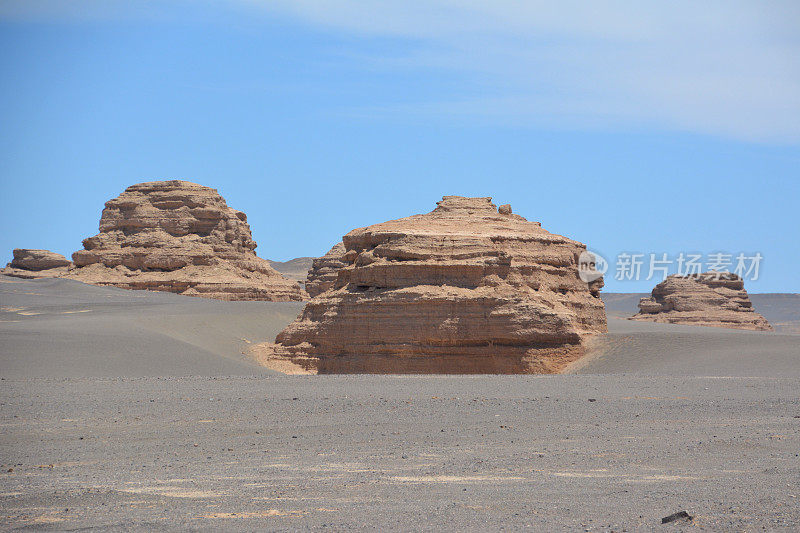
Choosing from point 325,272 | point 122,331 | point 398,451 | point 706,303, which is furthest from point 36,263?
point 398,451

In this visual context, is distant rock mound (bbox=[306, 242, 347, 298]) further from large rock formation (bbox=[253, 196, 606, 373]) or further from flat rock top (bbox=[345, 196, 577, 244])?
large rock formation (bbox=[253, 196, 606, 373])

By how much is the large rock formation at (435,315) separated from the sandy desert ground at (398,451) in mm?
5481

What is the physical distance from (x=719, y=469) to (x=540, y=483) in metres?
2.36

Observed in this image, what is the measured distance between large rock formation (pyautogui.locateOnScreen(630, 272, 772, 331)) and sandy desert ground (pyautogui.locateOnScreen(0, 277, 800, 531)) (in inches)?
1525

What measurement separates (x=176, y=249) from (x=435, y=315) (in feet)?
98.9

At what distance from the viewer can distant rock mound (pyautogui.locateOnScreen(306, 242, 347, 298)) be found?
62.4 meters

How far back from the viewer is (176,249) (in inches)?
2206

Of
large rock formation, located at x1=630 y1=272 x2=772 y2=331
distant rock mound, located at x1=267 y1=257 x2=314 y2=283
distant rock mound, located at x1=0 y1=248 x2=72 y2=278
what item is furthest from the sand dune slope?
distant rock mound, located at x1=267 y1=257 x2=314 y2=283

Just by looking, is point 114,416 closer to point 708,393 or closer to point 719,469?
point 719,469

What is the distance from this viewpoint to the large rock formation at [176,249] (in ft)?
181

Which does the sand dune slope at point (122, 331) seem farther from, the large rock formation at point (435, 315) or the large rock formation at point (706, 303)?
the large rock formation at point (706, 303)

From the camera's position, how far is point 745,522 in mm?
7922

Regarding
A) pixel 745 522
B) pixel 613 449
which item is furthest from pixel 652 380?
pixel 745 522

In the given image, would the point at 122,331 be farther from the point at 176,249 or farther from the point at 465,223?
the point at 176,249
